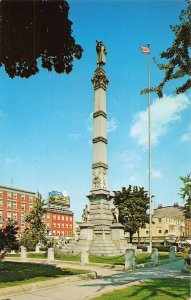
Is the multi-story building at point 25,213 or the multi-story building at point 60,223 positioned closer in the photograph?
the multi-story building at point 25,213

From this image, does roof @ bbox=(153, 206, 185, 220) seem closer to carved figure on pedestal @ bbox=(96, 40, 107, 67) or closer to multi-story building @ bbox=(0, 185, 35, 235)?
multi-story building @ bbox=(0, 185, 35, 235)

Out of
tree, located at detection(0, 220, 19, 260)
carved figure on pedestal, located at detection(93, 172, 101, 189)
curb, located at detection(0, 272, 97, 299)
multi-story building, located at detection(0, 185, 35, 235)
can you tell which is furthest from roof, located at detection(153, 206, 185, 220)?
tree, located at detection(0, 220, 19, 260)

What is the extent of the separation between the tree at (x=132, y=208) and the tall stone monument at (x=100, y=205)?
2256cm

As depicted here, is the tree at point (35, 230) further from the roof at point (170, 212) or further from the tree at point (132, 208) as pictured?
the roof at point (170, 212)

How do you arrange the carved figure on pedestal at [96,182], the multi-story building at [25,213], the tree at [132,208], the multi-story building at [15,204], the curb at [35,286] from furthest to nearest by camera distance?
the multi-story building at [25,213] < the multi-story building at [15,204] < the tree at [132,208] < the carved figure on pedestal at [96,182] < the curb at [35,286]

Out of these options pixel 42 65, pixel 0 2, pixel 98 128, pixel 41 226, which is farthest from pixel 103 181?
pixel 0 2

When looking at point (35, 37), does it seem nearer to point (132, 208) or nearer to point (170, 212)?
point (132, 208)

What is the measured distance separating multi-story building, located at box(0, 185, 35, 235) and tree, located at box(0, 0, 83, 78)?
70956 mm

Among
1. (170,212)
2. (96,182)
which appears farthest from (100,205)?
(170,212)

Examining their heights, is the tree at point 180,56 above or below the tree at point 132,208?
above

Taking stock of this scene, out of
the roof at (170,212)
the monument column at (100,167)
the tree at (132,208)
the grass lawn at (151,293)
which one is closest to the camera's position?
the grass lawn at (151,293)

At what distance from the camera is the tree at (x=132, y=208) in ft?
183

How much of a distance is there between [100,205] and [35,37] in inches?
903

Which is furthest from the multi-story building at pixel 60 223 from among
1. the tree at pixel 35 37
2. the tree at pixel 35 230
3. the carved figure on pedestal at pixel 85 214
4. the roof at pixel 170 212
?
the tree at pixel 35 37
